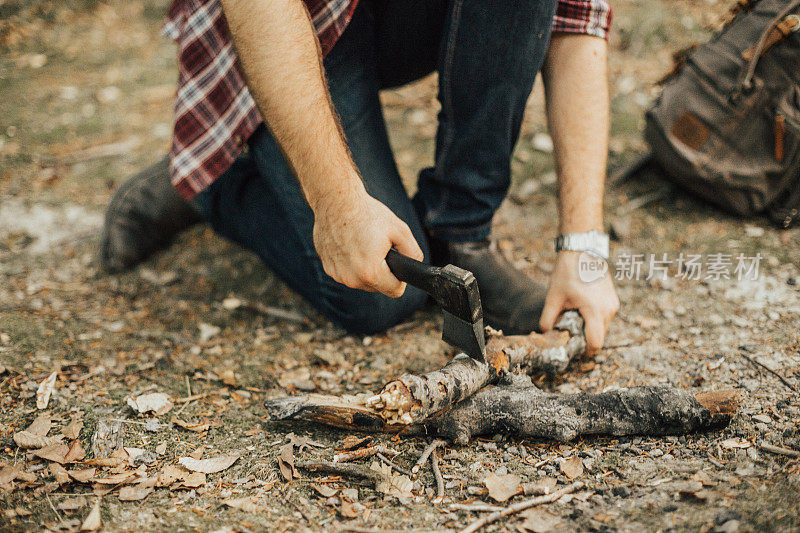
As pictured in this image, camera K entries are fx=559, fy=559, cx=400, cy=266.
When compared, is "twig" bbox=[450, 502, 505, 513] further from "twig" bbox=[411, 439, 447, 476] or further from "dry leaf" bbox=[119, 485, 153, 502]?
"dry leaf" bbox=[119, 485, 153, 502]

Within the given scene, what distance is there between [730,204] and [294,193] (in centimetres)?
207

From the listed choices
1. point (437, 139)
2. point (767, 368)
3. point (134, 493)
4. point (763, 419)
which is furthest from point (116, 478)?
point (767, 368)

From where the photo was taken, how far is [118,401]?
6.03 feet

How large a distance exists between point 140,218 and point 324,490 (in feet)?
5.82

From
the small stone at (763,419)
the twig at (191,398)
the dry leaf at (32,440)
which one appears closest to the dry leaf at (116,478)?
the dry leaf at (32,440)

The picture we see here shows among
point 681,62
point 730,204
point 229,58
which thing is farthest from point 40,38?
point 730,204

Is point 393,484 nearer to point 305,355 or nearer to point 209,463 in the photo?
point 209,463

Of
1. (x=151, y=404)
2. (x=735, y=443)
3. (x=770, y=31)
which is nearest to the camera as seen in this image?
(x=735, y=443)

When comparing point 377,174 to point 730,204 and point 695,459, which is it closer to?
point 695,459

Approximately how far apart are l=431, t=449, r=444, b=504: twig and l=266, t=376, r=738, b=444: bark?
8 cm

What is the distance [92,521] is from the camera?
1.38 metres

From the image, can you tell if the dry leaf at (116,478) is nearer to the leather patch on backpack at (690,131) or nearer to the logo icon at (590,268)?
the logo icon at (590,268)

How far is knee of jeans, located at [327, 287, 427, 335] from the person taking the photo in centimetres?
214

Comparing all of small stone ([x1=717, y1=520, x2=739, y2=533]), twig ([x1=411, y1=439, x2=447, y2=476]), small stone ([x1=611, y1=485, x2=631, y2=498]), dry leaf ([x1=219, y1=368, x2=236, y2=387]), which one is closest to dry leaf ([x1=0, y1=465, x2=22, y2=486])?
dry leaf ([x1=219, y1=368, x2=236, y2=387])
